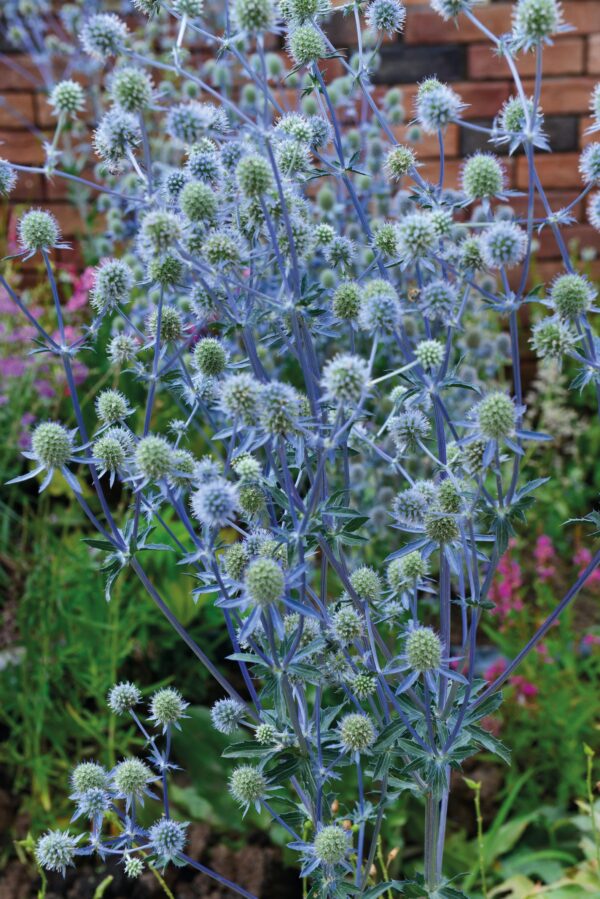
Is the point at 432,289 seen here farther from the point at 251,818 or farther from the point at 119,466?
the point at 251,818

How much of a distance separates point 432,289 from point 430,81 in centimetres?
34

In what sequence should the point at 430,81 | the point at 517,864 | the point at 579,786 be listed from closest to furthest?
the point at 430,81
the point at 517,864
the point at 579,786

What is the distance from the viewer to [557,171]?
3.76m

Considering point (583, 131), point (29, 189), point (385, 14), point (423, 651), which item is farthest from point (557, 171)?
point (423, 651)

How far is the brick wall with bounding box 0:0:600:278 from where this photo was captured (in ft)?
11.8

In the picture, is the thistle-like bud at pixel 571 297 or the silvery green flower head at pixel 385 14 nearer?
the thistle-like bud at pixel 571 297

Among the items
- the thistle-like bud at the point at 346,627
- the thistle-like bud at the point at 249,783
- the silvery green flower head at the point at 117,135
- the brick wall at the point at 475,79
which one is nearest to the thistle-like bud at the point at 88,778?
the thistle-like bud at the point at 249,783

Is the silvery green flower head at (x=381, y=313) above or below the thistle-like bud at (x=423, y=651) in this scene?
above

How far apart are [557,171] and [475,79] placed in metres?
0.50

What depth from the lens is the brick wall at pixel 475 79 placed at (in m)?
3.60

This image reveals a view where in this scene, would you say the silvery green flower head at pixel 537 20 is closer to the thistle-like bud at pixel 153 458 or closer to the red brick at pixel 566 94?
the thistle-like bud at pixel 153 458

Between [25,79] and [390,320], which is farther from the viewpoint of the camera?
[25,79]

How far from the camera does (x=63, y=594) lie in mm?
2346

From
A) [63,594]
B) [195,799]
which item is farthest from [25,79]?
[195,799]
